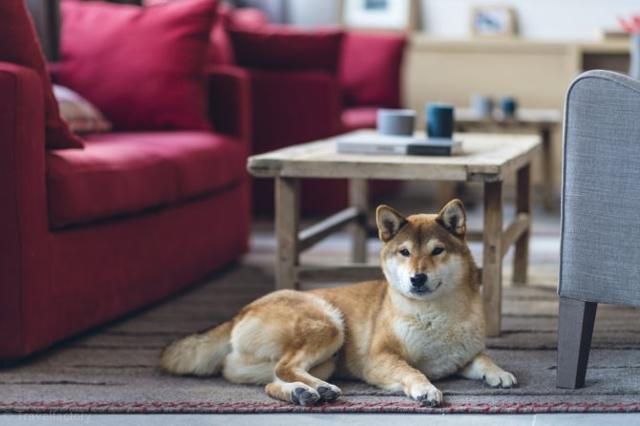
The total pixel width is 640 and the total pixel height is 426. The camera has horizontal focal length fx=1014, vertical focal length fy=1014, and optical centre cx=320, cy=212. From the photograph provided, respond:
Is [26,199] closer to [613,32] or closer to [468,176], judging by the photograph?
[468,176]

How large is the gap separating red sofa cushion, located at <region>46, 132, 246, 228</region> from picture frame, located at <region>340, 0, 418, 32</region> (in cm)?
270

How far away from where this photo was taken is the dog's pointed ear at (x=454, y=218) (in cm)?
202

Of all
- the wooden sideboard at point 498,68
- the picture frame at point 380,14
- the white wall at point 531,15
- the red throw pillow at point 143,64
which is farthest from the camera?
the picture frame at point 380,14

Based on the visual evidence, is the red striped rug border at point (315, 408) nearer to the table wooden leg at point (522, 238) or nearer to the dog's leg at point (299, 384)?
the dog's leg at point (299, 384)

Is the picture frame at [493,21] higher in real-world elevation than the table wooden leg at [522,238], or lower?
higher

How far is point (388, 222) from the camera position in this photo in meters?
2.06

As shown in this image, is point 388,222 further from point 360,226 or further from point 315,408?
point 360,226

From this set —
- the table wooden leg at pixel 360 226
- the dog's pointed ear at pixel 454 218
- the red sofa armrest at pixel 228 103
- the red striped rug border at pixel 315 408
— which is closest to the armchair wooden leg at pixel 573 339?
the red striped rug border at pixel 315 408

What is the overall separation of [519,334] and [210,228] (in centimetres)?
115

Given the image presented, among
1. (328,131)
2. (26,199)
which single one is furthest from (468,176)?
(328,131)

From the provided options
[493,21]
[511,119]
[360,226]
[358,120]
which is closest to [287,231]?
[360,226]

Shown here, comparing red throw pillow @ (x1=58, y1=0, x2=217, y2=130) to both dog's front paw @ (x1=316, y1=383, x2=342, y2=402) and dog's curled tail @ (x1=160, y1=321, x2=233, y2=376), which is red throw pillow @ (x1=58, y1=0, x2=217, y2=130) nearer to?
dog's curled tail @ (x1=160, y1=321, x2=233, y2=376)

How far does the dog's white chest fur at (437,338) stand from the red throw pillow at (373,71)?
3.32 metres

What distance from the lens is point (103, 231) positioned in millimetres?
2541
